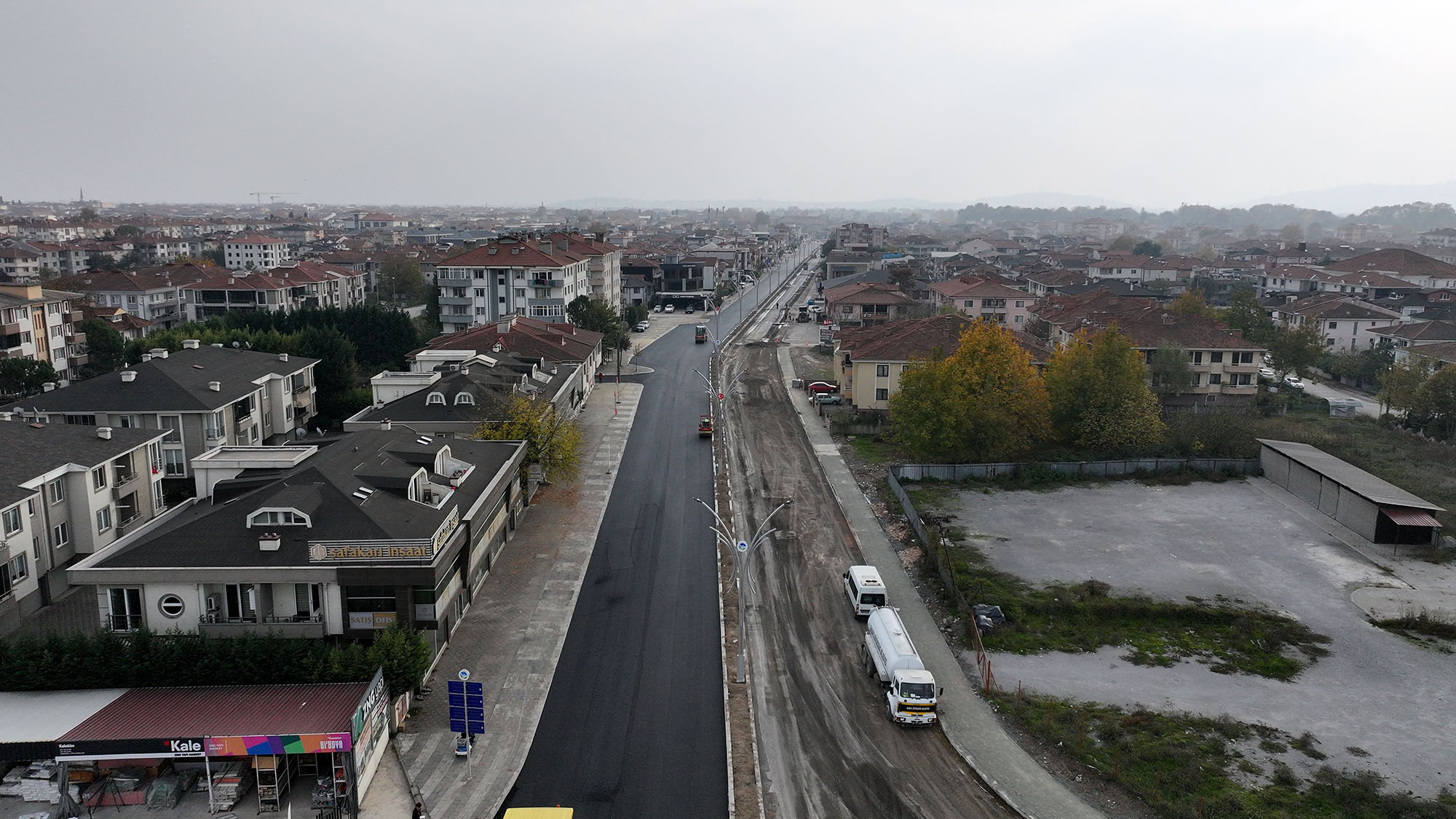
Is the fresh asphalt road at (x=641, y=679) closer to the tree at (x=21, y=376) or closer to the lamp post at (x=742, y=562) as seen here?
the lamp post at (x=742, y=562)

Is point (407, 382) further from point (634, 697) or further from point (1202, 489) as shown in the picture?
point (1202, 489)

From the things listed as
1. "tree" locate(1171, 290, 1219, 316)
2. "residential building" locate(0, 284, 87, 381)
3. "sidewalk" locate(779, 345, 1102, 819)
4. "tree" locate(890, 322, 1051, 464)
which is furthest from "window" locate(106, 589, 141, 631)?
"tree" locate(1171, 290, 1219, 316)

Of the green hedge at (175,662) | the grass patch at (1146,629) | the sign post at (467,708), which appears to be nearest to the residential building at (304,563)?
the green hedge at (175,662)

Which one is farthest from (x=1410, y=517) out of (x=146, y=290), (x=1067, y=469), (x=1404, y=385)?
(x=146, y=290)

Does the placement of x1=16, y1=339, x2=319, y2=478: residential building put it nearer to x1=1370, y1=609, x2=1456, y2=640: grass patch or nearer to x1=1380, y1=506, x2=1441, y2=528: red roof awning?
x1=1370, y1=609, x2=1456, y2=640: grass patch

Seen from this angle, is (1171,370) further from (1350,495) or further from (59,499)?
(59,499)

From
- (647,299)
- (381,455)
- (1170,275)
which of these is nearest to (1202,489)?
(381,455)
